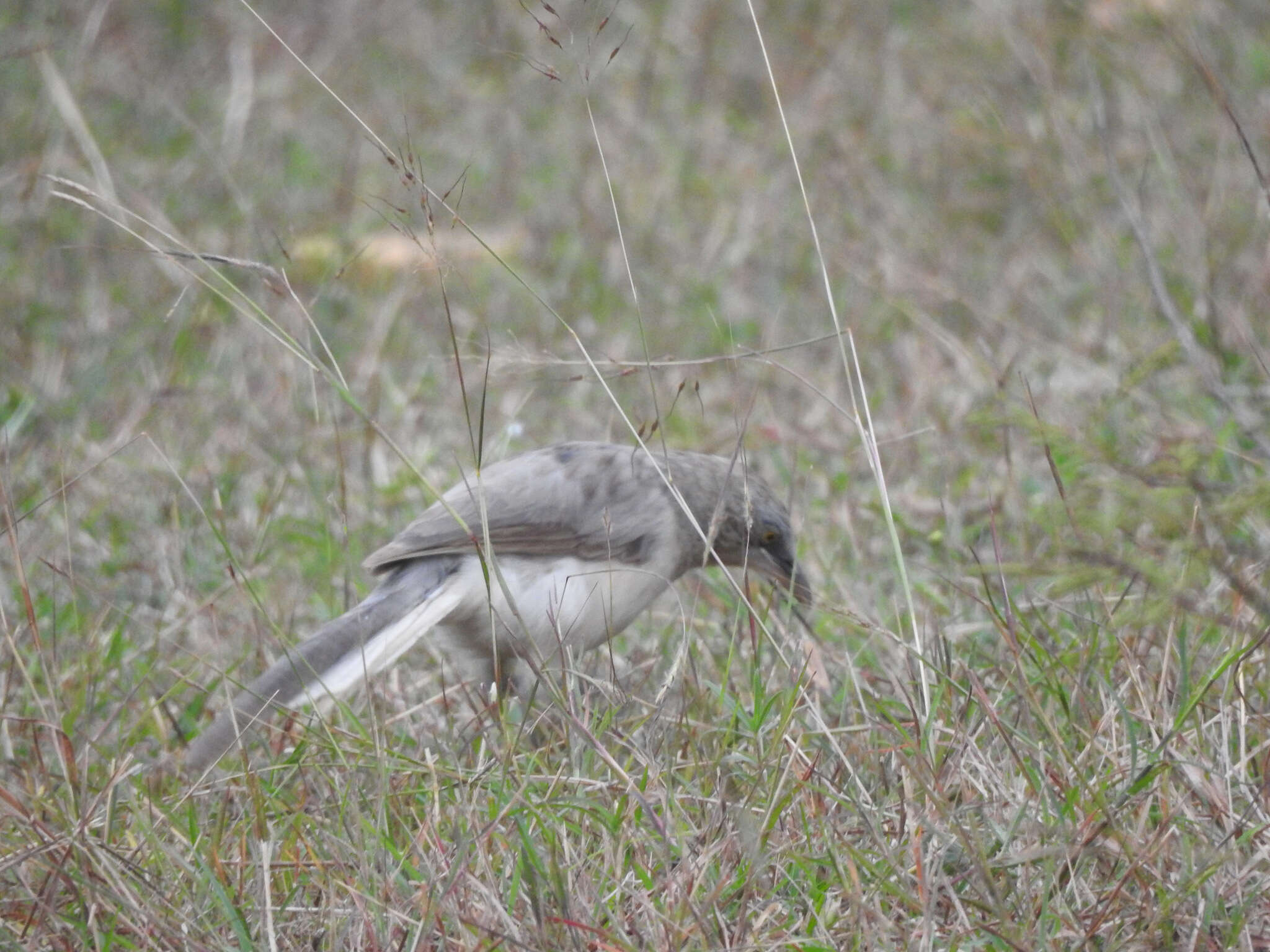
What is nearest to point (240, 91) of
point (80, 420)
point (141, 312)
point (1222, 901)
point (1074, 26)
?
point (141, 312)

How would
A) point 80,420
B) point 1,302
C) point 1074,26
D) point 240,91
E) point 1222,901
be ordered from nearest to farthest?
point 1222,901
point 80,420
point 1,302
point 1074,26
point 240,91

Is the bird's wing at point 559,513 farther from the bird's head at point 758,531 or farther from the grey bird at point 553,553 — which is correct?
the bird's head at point 758,531

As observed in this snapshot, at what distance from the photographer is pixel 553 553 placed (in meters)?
4.11

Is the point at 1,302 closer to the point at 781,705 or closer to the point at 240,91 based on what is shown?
the point at 240,91

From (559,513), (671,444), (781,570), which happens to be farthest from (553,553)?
(671,444)

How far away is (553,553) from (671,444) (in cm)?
169

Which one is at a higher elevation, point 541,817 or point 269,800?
point 541,817

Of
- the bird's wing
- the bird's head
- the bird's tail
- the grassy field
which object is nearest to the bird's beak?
the bird's head

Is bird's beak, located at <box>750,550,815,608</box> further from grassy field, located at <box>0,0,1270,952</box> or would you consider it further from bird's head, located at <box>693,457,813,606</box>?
grassy field, located at <box>0,0,1270,952</box>

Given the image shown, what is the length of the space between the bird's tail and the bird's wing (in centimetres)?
8

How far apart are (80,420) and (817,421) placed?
2.94 m

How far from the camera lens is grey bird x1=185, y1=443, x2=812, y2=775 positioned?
12.7 feet

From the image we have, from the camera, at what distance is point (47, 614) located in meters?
4.59

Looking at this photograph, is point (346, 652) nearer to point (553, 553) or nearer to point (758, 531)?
point (553, 553)
